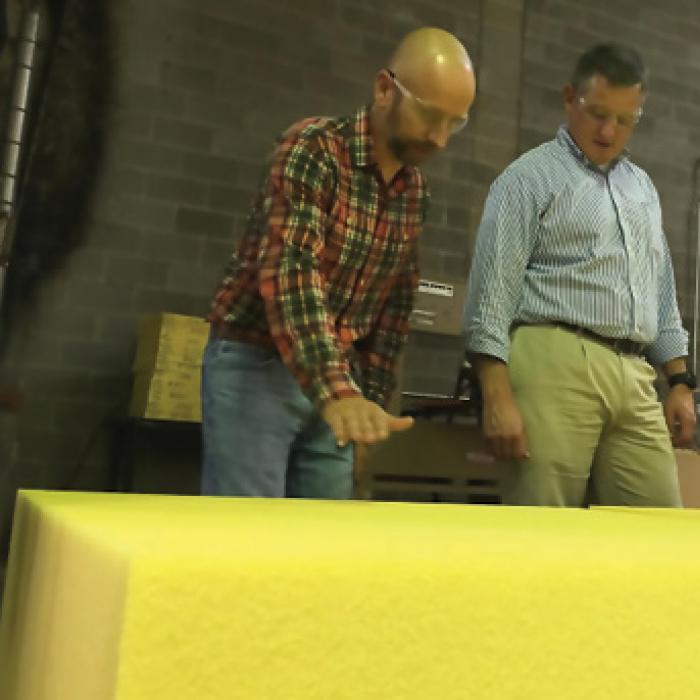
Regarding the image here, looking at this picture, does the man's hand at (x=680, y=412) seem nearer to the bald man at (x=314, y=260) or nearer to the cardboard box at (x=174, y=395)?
the bald man at (x=314, y=260)

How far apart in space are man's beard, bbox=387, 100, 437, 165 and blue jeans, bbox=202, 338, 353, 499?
37 centimetres

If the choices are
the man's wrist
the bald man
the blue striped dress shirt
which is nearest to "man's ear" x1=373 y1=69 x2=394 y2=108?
the bald man

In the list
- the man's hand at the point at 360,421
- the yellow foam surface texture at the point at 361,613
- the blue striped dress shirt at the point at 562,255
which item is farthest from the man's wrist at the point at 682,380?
the yellow foam surface texture at the point at 361,613

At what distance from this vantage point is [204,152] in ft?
12.1

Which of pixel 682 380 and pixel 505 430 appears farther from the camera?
pixel 682 380

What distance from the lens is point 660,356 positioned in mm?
1876

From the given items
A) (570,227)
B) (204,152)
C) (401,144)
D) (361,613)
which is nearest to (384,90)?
(401,144)

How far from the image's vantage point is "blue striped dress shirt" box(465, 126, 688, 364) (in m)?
1.64

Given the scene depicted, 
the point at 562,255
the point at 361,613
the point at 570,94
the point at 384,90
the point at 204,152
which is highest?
the point at 204,152

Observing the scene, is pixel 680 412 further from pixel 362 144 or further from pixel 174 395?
pixel 174 395

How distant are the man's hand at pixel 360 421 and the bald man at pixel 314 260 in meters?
0.16

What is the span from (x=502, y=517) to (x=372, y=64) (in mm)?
3559

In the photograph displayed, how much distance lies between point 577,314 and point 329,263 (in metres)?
0.52

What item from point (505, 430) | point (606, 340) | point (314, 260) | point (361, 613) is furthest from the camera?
point (606, 340)
